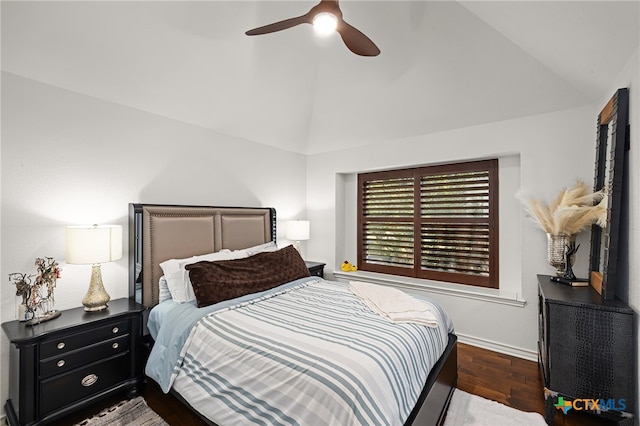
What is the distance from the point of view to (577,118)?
8.63 feet

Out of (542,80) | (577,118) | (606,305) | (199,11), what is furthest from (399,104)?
(606,305)

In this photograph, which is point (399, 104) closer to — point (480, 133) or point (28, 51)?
point (480, 133)

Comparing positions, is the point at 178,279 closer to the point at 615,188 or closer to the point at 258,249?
the point at 258,249

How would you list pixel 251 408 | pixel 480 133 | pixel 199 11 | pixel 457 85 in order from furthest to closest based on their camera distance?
pixel 480 133, pixel 457 85, pixel 199 11, pixel 251 408

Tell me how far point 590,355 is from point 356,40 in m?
2.47

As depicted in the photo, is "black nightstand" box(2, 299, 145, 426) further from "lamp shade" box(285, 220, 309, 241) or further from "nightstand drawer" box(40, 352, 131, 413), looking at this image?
"lamp shade" box(285, 220, 309, 241)

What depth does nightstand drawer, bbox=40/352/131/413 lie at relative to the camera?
1859 mm

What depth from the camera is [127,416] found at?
80.1 inches

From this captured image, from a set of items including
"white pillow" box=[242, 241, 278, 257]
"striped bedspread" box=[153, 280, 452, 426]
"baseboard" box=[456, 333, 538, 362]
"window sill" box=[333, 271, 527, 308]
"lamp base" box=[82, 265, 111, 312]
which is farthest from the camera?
"white pillow" box=[242, 241, 278, 257]

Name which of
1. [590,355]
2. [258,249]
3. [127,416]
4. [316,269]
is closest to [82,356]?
[127,416]

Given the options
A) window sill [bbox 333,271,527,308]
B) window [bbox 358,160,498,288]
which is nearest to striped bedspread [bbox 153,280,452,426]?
window sill [bbox 333,271,527,308]

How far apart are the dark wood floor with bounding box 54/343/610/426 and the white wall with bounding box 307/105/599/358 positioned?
0.79ft

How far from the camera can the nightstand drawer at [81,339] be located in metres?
1.85

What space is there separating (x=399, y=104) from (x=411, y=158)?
68 centimetres
